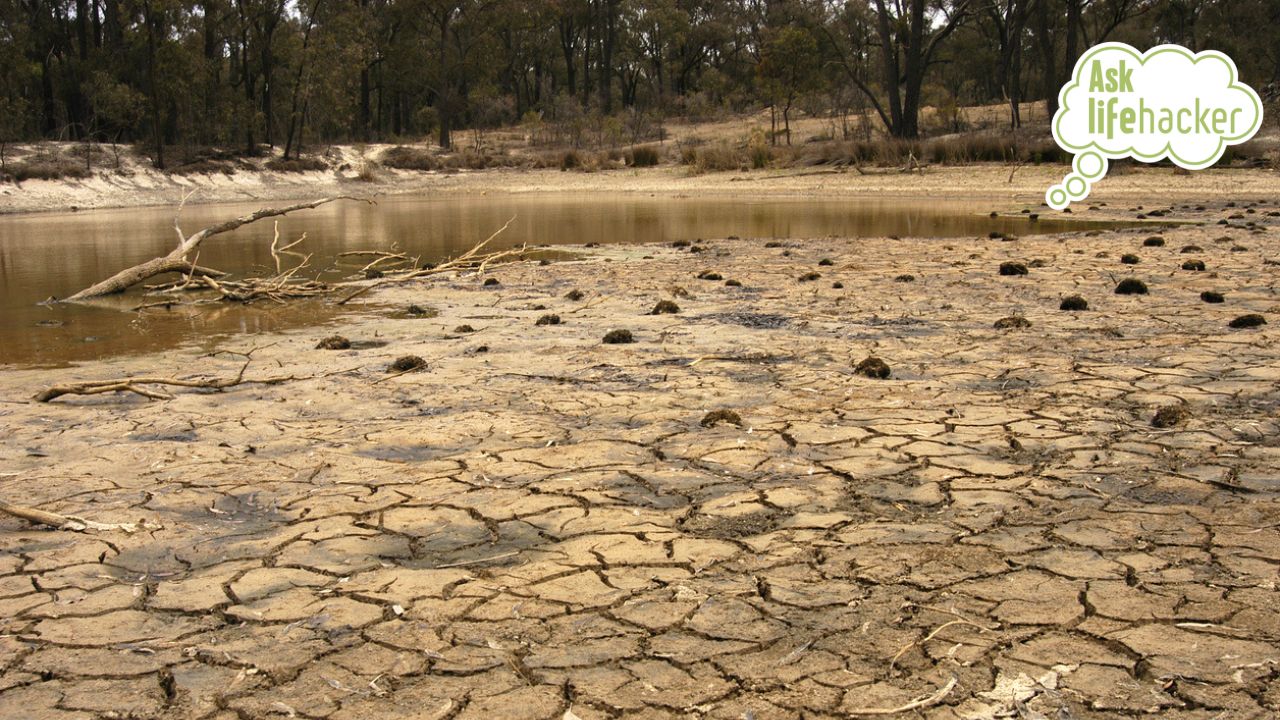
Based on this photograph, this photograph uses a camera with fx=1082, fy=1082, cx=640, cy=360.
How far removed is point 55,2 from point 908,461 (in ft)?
128

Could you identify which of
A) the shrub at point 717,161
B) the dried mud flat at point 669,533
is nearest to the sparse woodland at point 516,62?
the shrub at point 717,161

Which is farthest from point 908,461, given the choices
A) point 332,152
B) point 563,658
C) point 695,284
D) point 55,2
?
point 55,2

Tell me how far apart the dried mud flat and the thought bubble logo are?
9.09 m

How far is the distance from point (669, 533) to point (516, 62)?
55.9 metres

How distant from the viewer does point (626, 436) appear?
466 cm

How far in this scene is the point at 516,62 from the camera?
186 feet

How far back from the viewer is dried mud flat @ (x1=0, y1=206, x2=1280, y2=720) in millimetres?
2549

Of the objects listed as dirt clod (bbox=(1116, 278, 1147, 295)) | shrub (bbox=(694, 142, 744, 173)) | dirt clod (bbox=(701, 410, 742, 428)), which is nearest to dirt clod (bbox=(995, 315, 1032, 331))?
dirt clod (bbox=(1116, 278, 1147, 295))

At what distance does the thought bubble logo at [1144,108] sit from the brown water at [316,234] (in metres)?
1.88

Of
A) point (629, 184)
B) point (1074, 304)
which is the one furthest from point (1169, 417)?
point (629, 184)

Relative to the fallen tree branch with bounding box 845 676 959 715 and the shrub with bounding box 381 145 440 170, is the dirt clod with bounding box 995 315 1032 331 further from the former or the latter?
the shrub with bounding box 381 145 440 170

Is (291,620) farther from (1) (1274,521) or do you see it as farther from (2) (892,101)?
(2) (892,101)

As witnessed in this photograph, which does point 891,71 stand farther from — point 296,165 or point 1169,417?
point 1169,417

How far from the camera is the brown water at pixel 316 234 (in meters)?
8.29
